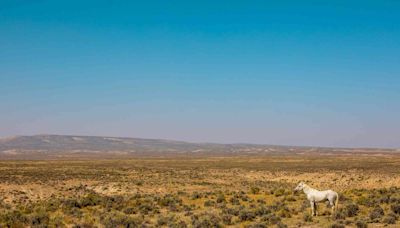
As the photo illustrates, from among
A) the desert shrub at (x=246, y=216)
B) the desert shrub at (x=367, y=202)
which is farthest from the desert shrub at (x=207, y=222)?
the desert shrub at (x=367, y=202)

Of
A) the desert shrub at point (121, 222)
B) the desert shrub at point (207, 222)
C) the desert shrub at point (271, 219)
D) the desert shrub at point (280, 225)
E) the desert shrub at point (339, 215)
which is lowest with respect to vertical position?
the desert shrub at point (121, 222)

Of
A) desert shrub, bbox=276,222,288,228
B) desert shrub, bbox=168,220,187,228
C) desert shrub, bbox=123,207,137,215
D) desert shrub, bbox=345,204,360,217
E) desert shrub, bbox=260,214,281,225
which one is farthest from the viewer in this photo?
desert shrub, bbox=123,207,137,215

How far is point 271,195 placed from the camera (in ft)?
97.1

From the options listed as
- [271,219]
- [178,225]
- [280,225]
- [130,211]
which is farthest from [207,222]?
[130,211]

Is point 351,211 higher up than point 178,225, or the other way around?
point 351,211

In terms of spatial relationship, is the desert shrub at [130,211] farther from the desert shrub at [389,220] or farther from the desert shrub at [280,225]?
the desert shrub at [389,220]

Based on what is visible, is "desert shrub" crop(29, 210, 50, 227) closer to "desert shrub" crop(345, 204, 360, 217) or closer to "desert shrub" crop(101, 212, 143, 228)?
"desert shrub" crop(101, 212, 143, 228)

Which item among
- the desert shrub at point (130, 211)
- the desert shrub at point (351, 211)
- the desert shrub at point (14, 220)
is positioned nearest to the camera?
the desert shrub at point (14, 220)

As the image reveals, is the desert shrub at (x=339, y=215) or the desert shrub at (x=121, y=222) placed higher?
the desert shrub at (x=339, y=215)

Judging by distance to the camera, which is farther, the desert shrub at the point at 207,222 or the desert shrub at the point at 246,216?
the desert shrub at the point at 246,216

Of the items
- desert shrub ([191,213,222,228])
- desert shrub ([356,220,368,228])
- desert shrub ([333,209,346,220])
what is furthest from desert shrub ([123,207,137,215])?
desert shrub ([356,220,368,228])

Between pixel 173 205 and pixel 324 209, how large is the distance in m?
8.82

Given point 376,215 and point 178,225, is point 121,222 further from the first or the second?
point 376,215

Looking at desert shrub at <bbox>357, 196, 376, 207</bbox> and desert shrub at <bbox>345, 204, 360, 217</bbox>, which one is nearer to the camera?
desert shrub at <bbox>345, 204, 360, 217</bbox>
